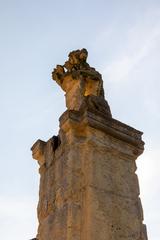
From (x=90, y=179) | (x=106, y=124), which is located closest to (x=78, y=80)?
(x=106, y=124)

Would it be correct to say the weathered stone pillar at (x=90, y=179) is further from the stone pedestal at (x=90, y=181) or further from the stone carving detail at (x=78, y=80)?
the stone carving detail at (x=78, y=80)

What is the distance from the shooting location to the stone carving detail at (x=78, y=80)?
5.74m

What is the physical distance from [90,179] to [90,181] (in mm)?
28

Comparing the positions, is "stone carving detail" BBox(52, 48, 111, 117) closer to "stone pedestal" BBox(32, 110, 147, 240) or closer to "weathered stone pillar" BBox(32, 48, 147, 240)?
"weathered stone pillar" BBox(32, 48, 147, 240)

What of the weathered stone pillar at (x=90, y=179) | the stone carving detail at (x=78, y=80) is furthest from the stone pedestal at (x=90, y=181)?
the stone carving detail at (x=78, y=80)

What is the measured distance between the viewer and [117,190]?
4.78 metres

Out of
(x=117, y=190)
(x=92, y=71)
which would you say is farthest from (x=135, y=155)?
(x=92, y=71)

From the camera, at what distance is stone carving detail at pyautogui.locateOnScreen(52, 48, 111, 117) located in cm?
574

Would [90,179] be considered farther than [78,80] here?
No

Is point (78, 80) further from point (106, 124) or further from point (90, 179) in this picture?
point (90, 179)

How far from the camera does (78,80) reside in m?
5.87

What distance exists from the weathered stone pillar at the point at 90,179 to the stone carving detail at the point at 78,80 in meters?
0.26

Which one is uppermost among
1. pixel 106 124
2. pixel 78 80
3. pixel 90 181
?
pixel 78 80

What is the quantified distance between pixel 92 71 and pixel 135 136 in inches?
50.3
